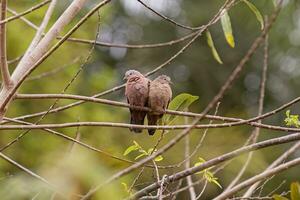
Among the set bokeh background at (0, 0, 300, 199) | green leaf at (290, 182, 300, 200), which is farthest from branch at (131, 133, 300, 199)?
bokeh background at (0, 0, 300, 199)

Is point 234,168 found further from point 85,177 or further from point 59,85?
point 85,177

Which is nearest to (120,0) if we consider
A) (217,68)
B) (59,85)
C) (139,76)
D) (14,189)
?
(217,68)

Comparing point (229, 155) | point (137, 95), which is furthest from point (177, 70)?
point (229, 155)

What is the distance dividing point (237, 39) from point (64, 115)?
3936mm

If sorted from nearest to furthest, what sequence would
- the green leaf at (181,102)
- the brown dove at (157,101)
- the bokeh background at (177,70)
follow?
the green leaf at (181,102), the brown dove at (157,101), the bokeh background at (177,70)

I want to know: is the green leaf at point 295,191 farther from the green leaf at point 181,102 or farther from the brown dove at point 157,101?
the brown dove at point 157,101

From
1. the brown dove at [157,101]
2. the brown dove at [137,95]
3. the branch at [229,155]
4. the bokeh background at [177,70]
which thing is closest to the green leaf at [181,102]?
the brown dove at [157,101]

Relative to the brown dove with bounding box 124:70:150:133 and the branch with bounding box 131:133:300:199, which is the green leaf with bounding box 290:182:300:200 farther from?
the brown dove with bounding box 124:70:150:133

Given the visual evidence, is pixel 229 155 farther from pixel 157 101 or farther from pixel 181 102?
pixel 157 101

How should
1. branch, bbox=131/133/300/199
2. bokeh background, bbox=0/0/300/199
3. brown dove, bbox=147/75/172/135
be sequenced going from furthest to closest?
bokeh background, bbox=0/0/300/199 → brown dove, bbox=147/75/172/135 → branch, bbox=131/133/300/199

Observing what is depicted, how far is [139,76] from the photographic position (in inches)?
92.0

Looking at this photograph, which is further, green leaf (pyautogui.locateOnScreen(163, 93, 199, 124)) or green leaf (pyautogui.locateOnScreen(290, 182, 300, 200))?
green leaf (pyautogui.locateOnScreen(163, 93, 199, 124))

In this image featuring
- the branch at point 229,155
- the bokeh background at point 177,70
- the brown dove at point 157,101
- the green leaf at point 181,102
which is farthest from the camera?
the bokeh background at point 177,70

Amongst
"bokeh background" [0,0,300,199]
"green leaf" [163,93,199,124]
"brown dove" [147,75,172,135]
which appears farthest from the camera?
"bokeh background" [0,0,300,199]
